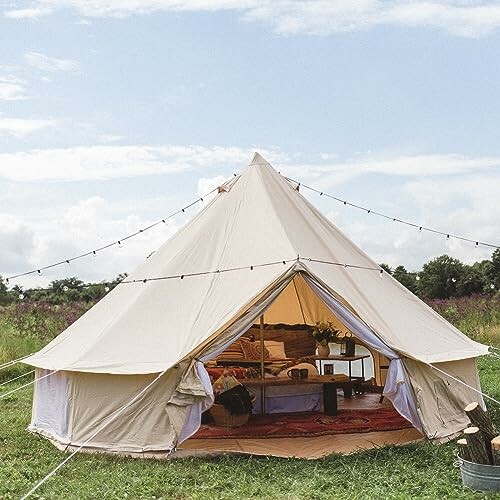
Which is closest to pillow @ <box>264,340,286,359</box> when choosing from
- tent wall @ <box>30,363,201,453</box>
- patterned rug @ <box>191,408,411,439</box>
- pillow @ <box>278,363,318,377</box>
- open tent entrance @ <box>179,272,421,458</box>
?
open tent entrance @ <box>179,272,421,458</box>

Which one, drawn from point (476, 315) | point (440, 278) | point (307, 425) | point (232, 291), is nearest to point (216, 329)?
point (232, 291)

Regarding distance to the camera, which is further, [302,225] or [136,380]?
[302,225]

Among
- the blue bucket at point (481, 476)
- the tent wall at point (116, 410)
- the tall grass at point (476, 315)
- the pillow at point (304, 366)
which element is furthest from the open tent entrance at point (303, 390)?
the tall grass at point (476, 315)

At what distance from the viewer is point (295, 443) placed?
7.11 metres

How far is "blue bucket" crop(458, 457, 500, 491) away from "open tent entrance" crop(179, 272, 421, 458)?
1350mm

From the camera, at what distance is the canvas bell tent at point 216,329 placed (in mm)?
6668

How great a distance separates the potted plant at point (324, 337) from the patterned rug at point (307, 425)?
1.24m

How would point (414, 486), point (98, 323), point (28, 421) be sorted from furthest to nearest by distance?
point (28, 421)
point (98, 323)
point (414, 486)

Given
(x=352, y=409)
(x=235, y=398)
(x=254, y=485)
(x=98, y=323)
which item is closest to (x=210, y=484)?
(x=254, y=485)

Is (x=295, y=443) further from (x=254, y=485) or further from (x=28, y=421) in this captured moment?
(x=28, y=421)

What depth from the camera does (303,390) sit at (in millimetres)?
8602

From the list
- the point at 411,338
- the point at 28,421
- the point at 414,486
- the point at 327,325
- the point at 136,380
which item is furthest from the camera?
the point at 327,325

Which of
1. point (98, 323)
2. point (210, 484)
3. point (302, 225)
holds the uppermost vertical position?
point (302, 225)

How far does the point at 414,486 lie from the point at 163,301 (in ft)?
9.51
